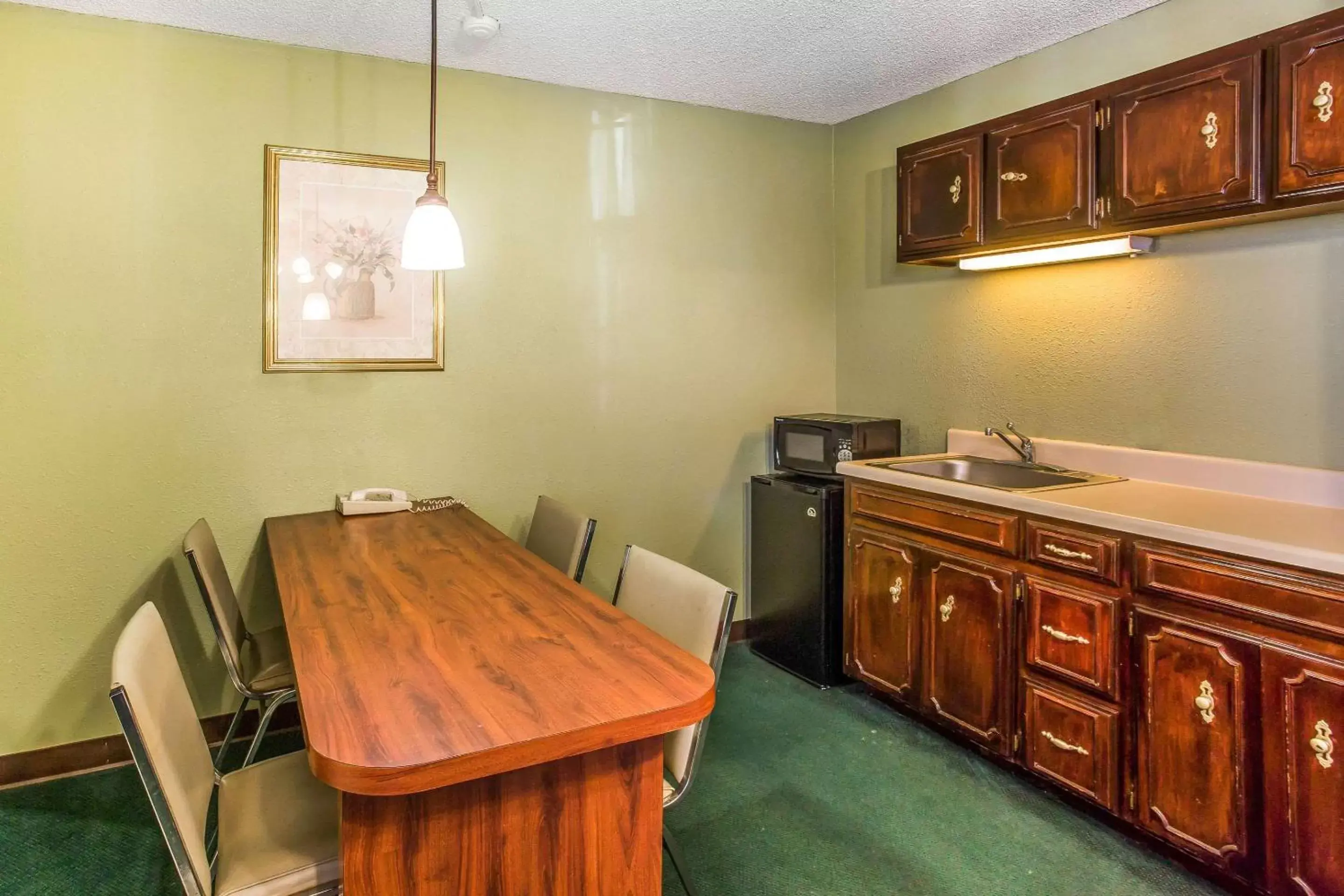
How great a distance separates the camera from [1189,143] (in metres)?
2.19

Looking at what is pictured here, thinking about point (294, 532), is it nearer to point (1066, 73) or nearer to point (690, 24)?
point (690, 24)

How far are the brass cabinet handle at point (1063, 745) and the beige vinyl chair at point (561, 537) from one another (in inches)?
56.0

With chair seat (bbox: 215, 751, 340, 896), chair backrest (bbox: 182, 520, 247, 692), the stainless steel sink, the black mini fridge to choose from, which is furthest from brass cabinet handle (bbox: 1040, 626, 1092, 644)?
chair backrest (bbox: 182, 520, 247, 692)

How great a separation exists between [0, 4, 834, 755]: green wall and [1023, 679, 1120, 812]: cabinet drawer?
1606 millimetres

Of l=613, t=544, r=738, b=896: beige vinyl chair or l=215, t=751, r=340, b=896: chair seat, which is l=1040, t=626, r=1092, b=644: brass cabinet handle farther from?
l=215, t=751, r=340, b=896: chair seat

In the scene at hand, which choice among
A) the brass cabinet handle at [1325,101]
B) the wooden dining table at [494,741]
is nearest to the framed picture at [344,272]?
the wooden dining table at [494,741]

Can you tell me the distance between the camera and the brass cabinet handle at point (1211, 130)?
6.98 feet

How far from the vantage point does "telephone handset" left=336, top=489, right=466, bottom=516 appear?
9.05 feet

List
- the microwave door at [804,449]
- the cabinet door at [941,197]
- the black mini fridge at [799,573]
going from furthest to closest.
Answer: the microwave door at [804,449] → the black mini fridge at [799,573] → the cabinet door at [941,197]

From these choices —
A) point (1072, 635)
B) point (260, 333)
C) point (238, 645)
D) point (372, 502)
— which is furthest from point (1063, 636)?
point (260, 333)

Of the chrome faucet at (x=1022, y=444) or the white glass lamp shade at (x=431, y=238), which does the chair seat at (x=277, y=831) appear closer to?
the white glass lamp shade at (x=431, y=238)

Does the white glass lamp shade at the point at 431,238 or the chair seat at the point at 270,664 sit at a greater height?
the white glass lamp shade at the point at 431,238

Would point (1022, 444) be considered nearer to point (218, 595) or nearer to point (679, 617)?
point (679, 617)

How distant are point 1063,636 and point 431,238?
2.02 m
